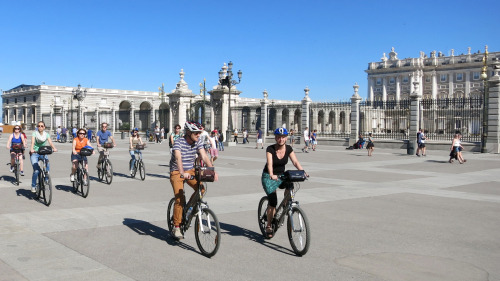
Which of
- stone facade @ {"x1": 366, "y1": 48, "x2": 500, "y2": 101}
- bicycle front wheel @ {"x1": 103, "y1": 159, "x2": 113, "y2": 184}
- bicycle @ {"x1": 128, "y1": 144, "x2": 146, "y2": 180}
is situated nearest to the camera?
bicycle front wheel @ {"x1": 103, "y1": 159, "x2": 113, "y2": 184}

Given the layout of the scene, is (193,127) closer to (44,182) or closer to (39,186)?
(44,182)

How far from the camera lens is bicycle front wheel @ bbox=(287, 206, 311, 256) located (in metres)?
5.81

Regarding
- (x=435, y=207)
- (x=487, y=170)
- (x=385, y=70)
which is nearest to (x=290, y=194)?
(x=435, y=207)

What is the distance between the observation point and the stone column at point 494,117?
2683 centimetres

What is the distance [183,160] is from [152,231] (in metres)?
1.47

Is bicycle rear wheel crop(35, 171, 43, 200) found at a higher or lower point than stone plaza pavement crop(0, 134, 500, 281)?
higher

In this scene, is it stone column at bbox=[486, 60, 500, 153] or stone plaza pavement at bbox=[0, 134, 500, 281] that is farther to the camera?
stone column at bbox=[486, 60, 500, 153]

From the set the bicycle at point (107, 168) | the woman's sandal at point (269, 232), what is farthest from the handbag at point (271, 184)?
the bicycle at point (107, 168)

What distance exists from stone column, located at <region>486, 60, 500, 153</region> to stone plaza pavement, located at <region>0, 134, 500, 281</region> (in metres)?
15.8

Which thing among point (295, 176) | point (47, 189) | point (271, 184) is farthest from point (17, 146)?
point (295, 176)

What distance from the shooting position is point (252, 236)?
22.8 ft

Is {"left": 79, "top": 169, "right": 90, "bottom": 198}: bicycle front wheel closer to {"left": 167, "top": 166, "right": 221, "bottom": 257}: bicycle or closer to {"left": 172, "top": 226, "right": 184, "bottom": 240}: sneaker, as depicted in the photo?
{"left": 172, "top": 226, "right": 184, "bottom": 240}: sneaker

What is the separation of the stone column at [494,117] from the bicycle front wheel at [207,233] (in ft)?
82.6

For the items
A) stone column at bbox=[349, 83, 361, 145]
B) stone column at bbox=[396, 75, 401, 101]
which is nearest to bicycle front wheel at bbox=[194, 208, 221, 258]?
stone column at bbox=[349, 83, 361, 145]
